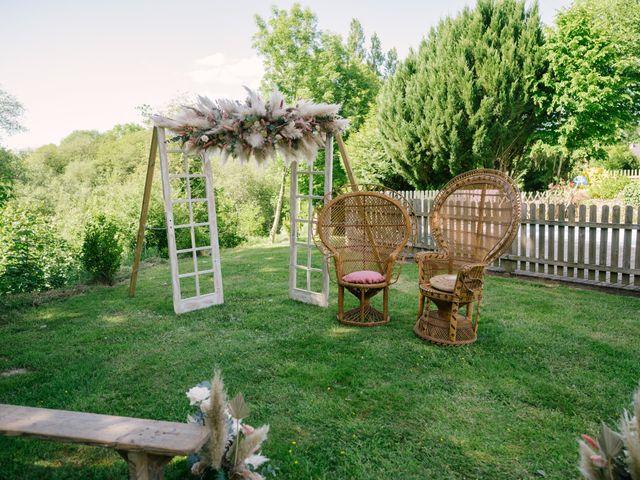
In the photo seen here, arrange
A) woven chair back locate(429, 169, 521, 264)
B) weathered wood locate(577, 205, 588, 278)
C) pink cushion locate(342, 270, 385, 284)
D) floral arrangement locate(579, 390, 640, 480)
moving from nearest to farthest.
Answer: floral arrangement locate(579, 390, 640, 480) → woven chair back locate(429, 169, 521, 264) → pink cushion locate(342, 270, 385, 284) → weathered wood locate(577, 205, 588, 278)

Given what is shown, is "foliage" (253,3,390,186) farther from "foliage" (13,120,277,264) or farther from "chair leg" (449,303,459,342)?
"chair leg" (449,303,459,342)

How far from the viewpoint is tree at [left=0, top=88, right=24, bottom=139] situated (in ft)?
47.5

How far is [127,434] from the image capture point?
6.03 feet

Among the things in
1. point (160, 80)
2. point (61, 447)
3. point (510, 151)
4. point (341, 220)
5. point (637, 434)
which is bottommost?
point (61, 447)

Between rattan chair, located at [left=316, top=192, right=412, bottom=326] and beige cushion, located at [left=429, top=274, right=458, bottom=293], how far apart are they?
488 millimetres

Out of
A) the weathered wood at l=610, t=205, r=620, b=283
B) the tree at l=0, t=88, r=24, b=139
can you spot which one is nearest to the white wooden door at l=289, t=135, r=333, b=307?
the weathered wood at l=610, t=205, r=620, b=283

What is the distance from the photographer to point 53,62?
54.7ft

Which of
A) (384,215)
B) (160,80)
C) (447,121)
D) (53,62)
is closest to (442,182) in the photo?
(447,121)

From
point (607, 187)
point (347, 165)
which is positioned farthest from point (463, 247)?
point (607, 187)

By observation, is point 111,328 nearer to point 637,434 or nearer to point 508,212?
point 508,212

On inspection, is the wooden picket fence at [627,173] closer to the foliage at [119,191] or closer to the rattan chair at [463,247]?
the foliage at [119,191]

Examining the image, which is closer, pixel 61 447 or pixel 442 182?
pixel 61 447

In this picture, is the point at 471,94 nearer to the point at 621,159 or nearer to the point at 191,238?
the point at 191,238

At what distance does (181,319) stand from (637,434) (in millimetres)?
4563
